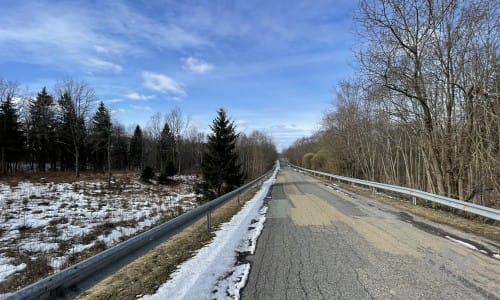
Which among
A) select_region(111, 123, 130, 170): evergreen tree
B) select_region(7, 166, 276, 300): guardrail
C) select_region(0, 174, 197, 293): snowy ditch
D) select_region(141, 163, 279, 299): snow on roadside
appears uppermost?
select_region(111, 123, 130, 170): evergreen tree

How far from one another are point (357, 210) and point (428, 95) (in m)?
6.32

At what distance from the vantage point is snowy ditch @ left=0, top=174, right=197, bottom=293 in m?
8.86

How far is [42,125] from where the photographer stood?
4853cm

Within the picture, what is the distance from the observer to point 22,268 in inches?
320

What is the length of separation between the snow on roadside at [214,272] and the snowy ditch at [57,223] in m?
3.89

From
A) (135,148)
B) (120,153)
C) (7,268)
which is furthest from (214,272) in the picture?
(120,153)

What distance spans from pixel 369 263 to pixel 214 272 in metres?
2.53

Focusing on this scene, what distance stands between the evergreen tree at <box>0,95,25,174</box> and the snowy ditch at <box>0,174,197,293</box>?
1954 cm

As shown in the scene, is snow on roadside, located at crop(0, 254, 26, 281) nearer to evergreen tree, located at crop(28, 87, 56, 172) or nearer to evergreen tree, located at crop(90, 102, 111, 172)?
evergreen tree, located at crop(90, 102, 111, 172)

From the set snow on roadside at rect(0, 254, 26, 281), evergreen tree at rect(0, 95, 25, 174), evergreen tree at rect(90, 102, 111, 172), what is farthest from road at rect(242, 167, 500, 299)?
evergreen tree at rect(0, 95, 25, 174)

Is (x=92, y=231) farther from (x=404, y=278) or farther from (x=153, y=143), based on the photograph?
(x=153, y=143)

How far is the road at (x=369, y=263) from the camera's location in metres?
3.69

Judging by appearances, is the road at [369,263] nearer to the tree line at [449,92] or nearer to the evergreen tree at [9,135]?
the tree line at [449,92]

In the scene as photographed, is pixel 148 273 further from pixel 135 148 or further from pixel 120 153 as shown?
pixel 120 153
